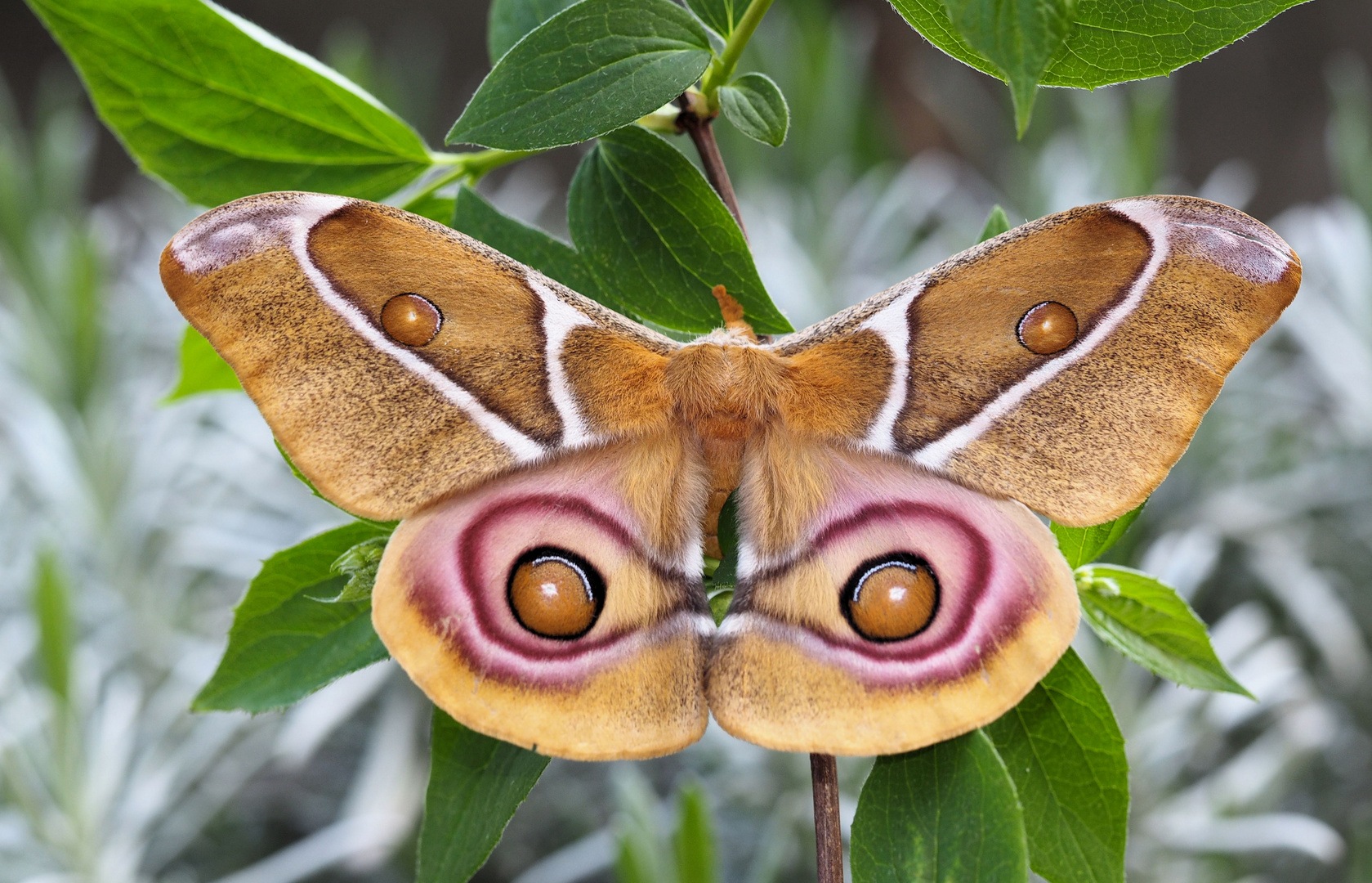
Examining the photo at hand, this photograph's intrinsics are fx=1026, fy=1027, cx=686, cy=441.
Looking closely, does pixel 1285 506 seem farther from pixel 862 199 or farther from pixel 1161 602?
pixel 1161 602

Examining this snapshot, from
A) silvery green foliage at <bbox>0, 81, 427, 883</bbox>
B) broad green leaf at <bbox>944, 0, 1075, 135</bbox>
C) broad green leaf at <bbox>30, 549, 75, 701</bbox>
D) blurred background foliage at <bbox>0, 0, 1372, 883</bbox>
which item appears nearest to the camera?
broad green leaf at <bbox>944, 0, 1075, 135</bbox>

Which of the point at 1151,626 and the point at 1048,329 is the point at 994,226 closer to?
the point at 1048,329

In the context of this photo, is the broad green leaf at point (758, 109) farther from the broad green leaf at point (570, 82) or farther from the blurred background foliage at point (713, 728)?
the blurred background foliage at point (713, 728)

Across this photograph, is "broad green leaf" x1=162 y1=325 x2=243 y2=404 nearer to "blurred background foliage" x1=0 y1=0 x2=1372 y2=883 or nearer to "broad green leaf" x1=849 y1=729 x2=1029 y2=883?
"broad green leaf" x1=849 y1=729 x2=1029 y2=883

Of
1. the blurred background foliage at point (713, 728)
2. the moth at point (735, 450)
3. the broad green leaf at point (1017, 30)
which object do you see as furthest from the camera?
the blurred background foliage at point (713, 728)

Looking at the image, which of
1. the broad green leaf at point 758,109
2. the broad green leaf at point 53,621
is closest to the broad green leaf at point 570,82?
the broad green leaf at point 758,109

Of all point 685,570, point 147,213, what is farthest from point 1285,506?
point 147,213

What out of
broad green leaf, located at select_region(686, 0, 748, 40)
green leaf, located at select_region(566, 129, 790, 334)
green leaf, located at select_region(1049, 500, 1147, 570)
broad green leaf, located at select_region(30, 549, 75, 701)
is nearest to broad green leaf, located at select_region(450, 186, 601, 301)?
green leaf, located at select_region(566, 129, 790, 334)
